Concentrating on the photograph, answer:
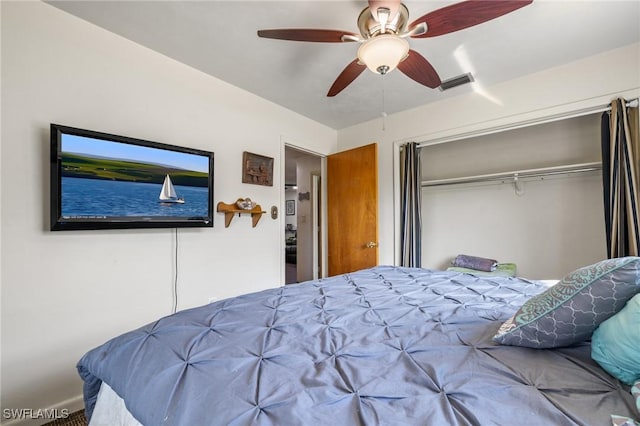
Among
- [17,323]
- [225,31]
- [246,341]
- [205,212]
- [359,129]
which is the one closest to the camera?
[246,341]

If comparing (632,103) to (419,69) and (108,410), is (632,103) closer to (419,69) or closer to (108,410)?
(419,69)

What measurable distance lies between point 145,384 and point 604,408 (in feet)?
3.87

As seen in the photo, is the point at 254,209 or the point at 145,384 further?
the point at 254,209

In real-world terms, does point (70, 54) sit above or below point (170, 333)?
above

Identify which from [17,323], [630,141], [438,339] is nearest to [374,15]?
[438,339]

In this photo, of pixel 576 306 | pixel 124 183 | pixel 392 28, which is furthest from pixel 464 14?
pixel 124 183

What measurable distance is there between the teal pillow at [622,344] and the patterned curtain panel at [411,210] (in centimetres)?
257

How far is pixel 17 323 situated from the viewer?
163 centimetres

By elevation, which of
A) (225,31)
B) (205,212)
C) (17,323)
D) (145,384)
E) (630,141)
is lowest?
(17,323)

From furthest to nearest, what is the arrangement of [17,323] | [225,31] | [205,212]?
[205,212]
[225,31]
[17,323]

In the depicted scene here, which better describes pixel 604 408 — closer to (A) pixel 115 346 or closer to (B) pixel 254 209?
(A) pixel 115 346

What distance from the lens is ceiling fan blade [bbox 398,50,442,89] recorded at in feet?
5.88

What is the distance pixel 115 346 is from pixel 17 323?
45.8 inches

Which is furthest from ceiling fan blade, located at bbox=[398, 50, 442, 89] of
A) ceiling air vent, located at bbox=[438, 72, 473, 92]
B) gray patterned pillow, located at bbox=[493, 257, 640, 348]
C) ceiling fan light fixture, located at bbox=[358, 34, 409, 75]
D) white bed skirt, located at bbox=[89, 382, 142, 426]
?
white bed skirt, located at bbox=[89, 382, 142, 426]
